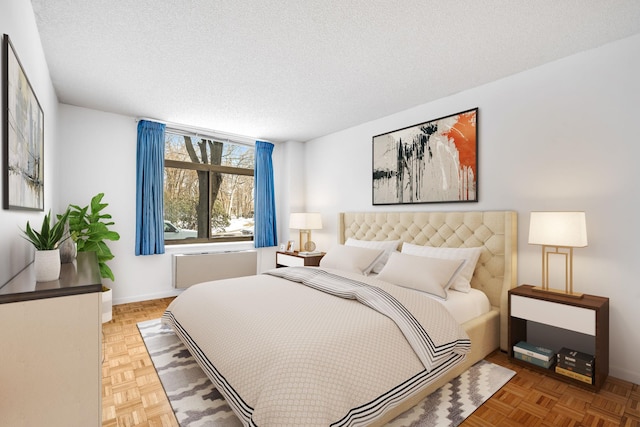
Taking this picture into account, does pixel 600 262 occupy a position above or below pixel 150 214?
below

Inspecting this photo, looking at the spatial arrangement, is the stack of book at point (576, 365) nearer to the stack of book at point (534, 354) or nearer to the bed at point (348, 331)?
the stack of book at point (534, 354)

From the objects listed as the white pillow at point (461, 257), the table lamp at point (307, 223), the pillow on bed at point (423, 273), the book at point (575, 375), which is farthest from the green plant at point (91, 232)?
the book at point (575, 375)

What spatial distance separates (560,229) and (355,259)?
1.87 metres

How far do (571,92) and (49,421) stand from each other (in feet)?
12.6

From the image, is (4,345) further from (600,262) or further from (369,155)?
(369,155)

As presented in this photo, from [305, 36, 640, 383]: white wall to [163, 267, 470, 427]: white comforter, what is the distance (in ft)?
4.17

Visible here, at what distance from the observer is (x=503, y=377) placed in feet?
7.70

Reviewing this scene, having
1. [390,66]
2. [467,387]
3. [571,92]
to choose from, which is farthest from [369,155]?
[467,387]

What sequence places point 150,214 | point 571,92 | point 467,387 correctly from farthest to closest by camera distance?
point 150,214
point 571,92
point 467,387

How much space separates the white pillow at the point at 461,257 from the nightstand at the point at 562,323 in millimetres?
390

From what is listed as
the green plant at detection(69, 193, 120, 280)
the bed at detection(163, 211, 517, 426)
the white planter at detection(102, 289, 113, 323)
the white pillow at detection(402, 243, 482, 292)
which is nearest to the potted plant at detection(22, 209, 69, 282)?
the bed at detection(163, 211, 517, 426)

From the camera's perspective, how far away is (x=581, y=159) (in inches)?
99.8

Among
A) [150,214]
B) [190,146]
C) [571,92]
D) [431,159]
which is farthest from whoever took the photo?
[190,146]

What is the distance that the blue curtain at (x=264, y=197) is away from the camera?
5.23m
